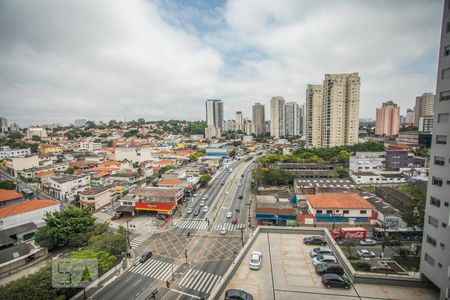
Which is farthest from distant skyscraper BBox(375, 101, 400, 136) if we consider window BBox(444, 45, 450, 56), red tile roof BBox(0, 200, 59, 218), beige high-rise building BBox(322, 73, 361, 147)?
red tile roof BBox(0, 200, 59, 218)

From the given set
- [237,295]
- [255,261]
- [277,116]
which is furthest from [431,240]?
[277,116]

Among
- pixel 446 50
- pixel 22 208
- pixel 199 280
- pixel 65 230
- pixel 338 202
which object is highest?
pixel 446 50

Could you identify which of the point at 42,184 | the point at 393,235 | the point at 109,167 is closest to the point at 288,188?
the point at 393,235

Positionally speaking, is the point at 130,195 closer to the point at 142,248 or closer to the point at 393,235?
the point at 142,248

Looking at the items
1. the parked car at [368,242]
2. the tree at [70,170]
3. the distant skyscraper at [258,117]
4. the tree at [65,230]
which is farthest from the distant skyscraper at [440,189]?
the distant skyscraper at [258,117]

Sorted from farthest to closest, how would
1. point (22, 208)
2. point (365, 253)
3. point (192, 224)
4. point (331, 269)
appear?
point (192, 224)
point (22, 208)
point (365, 253)
point (331, 269)

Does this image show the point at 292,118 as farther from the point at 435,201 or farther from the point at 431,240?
the point at 431,240
